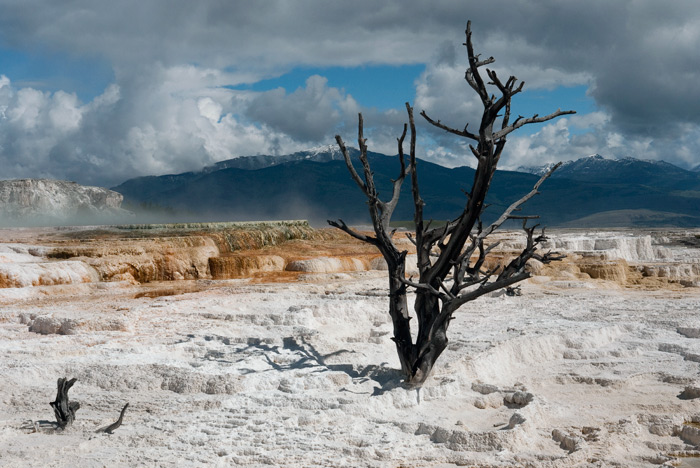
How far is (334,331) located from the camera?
11195 millimetres

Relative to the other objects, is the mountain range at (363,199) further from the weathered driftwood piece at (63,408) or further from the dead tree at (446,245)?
the weathered driftwood piece at (63,408)

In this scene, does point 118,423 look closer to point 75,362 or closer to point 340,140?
point 75,362

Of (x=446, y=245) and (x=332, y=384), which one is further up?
(x=446, y=245)

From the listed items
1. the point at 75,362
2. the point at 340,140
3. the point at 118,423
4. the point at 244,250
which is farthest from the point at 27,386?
the point at 244,250

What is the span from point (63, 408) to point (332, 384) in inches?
115

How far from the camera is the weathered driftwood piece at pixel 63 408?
6.22 m

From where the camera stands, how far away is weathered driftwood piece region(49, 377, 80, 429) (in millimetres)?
6223

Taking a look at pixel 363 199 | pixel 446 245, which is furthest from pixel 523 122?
pixel 363 199

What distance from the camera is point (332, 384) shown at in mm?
7723

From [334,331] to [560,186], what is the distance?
17004 centimetres

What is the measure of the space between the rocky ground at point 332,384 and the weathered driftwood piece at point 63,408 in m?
0.10

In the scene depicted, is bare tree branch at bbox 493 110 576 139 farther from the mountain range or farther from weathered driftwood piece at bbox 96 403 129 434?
the mountain range

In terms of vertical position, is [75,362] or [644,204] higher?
[644,204]

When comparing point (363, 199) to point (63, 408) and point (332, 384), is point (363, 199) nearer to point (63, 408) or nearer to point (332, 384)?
point (332, 384)
